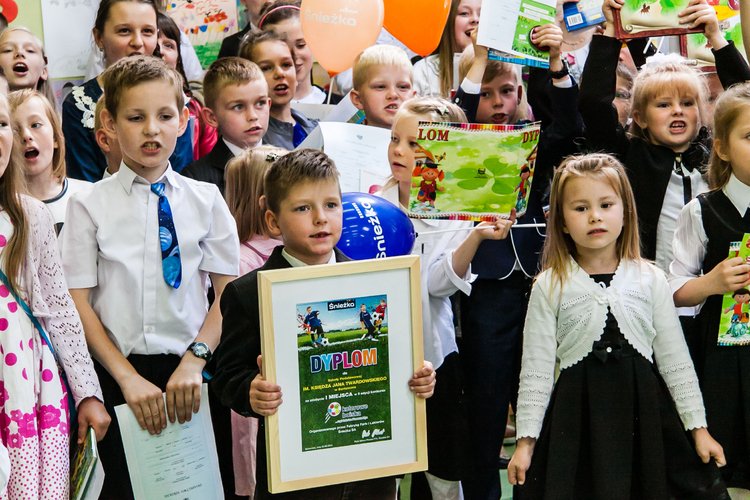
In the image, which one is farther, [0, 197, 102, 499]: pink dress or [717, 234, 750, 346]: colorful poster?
[717, 234, 750, 346]: colorful poster

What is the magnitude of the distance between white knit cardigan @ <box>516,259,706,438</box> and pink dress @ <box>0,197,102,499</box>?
119 centimetres

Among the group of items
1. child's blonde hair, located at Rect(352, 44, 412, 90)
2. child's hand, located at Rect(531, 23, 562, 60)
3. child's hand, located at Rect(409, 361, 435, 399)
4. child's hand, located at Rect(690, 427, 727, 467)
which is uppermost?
child's hand, located at Rect(531, 23, 562, 60)

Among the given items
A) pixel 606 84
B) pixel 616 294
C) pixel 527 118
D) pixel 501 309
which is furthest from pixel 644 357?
pixel 527 118

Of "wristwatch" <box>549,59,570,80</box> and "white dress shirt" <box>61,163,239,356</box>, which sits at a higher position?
"wristwatch" <box>549,59,570,80</box>

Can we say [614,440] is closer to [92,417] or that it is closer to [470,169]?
[470,169]

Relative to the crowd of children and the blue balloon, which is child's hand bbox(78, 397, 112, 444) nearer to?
the crowd of children

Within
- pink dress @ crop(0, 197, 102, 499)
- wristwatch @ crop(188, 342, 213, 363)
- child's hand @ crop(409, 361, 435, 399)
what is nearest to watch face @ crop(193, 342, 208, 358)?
wristwatch @ crop(188, 342, 213, 363)

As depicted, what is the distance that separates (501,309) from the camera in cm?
352

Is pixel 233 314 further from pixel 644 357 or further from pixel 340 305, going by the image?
pixel 644 357

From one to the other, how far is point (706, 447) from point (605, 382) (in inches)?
12.6

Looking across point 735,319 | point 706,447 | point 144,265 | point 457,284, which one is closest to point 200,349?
point 144,265

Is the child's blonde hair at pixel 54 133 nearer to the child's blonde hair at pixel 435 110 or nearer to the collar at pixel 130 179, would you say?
the collar at pixel 130 179

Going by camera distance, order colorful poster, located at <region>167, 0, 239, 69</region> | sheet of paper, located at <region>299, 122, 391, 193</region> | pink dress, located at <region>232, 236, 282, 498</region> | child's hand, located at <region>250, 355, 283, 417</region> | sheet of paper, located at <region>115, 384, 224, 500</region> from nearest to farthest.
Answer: child's hand, located at <region>250, 355, 283, 417</region> < sheet of paper, located at <region>115, 384, 224, 500</region> < pink dress, located at <region>232, 236, 282, 498</region> < sheet of paper, located at <region>299, 122, 391, 193</region> < colorful poster, located at <region>167, 0, 239, 69</region>

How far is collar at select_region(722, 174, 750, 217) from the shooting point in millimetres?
3035
